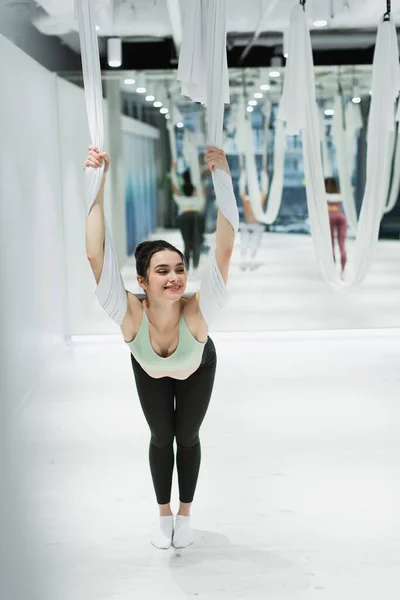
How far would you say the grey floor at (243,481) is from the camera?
7.36ft

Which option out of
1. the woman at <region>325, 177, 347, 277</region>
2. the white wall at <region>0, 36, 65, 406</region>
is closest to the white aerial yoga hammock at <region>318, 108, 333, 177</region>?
the woman at <region>325, 177, 347, 277</region>

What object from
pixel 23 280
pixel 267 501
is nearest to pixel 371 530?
pixel 267 501

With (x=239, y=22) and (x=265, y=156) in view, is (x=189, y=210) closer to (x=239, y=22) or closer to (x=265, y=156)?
(x=265, y=156)

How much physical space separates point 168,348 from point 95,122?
71 cm

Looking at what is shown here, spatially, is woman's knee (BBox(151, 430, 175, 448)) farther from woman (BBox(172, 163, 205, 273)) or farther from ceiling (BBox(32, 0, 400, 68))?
woman (BBox(172, 163, 205, 273))

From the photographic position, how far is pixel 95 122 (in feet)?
6.63

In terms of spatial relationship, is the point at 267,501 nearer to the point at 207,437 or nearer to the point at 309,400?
the point at 207,437

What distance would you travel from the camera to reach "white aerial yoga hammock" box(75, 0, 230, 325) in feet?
6.45

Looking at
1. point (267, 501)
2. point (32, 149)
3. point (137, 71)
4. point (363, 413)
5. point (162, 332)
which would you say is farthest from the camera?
point (137, 71)

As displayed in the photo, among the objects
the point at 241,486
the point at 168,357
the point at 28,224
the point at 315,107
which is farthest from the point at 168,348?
the point at 28,224

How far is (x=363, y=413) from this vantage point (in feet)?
12.4

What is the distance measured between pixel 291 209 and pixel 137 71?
157cm

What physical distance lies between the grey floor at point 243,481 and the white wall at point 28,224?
252 millimetres

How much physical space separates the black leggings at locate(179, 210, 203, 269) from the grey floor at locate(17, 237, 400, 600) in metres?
0.95
